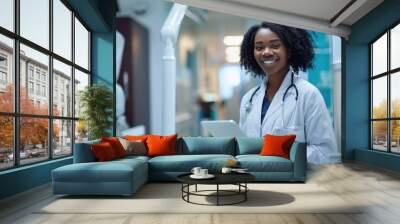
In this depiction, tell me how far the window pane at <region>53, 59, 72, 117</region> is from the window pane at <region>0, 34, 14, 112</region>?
1.49m

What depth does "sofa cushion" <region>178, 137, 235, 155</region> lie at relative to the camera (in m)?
6.51

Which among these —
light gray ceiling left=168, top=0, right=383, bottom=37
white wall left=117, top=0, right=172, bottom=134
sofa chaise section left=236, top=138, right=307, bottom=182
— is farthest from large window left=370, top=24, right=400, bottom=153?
white wall left=117, top=0, right=172, bottom=134

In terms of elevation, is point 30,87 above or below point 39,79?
below

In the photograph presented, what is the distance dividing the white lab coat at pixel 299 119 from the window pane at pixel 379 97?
3.28 ft

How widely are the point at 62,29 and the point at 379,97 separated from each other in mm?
6418

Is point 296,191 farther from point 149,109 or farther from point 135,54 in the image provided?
point 135,54

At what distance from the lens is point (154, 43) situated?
9539 millimetres

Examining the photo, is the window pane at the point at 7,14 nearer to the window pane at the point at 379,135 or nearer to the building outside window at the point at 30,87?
the building outside window at the point at 30,87

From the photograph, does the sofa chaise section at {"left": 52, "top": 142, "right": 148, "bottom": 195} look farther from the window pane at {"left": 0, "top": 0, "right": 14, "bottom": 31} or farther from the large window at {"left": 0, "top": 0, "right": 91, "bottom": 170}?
the window pane at {"left": 0, "top": 0, "right": 14, "bottom": 31}

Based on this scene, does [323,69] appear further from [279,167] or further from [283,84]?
[279,167]

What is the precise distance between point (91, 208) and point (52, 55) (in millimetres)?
3101

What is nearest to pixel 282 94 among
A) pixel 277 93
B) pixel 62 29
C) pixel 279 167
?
pixel 277 93

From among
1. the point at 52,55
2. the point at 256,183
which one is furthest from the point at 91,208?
the point at 52,55

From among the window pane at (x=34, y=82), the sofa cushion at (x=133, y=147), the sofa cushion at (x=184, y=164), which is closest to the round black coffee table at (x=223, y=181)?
the sofa cushion at (x=184, y=164)
